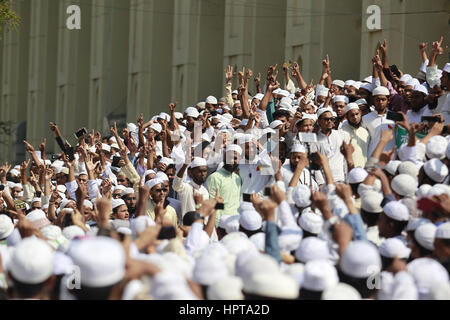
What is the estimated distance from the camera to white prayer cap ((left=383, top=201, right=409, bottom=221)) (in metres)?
8.24

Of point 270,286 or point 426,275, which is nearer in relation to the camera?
point 270,286

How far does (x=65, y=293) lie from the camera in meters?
6.50

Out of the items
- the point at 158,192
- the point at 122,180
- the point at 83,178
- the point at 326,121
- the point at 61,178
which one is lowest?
the point at 61,178

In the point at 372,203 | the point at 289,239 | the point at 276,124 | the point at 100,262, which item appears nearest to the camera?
the point at 100,262

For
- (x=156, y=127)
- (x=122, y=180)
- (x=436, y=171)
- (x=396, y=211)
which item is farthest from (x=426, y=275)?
(x=156, y=127)

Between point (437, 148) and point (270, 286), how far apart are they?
4.21 meters

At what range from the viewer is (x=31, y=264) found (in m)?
6.10

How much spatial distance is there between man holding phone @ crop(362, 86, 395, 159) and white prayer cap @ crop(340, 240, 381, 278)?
522 centimetres

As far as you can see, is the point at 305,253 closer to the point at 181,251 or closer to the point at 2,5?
the point at 181,251

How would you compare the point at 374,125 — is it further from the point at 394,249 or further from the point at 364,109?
the point at 394,249

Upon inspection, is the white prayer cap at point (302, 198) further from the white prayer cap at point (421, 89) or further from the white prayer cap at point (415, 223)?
the white prayer cap at point (421, 89)

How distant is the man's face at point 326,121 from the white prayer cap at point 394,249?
4211 mm

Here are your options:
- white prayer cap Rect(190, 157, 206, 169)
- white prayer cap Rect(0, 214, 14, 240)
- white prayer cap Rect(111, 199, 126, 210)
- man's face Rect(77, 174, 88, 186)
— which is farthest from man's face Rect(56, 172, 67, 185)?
white prayer cap Rect(0, 214, 14, 240)

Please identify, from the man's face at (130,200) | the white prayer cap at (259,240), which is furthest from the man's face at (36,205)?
the white prayer cap at (259,240)
